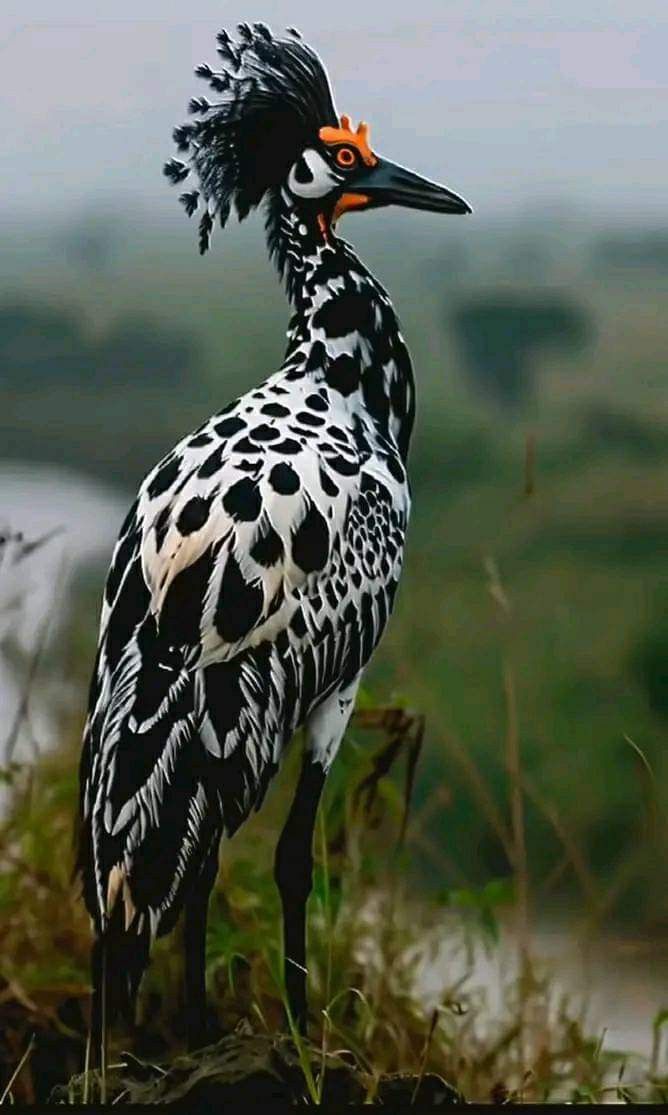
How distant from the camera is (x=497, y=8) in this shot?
237 centimetres

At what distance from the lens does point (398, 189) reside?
7.61ft

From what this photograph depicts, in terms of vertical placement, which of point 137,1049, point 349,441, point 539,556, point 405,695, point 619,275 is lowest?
point 137,1049

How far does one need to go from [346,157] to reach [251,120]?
13 centimetres

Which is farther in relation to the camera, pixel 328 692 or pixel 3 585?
pixel 3 585

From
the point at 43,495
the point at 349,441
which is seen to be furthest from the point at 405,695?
the point at 43,495

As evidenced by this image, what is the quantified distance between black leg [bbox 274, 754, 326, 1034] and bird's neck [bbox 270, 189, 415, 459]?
472 millimetres

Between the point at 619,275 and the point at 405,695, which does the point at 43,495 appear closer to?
the point at 405,695

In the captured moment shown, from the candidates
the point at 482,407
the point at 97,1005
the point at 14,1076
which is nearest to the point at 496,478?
the point at 482,407

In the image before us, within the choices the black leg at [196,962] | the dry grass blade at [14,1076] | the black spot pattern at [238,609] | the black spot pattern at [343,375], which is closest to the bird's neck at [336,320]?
the black spot pattern at [343,375]

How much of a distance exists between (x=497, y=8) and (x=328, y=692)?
0.92m

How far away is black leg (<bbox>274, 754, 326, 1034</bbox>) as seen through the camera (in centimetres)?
229

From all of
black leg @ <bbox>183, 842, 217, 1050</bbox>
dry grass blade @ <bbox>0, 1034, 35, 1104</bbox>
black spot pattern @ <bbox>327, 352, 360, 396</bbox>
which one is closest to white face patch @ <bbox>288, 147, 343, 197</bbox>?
black spot pattern @ <bbox>327, 352, 360, 396</bbox>

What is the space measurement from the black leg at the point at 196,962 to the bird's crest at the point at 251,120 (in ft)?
2.86

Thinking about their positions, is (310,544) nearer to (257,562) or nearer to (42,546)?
(257,562)
